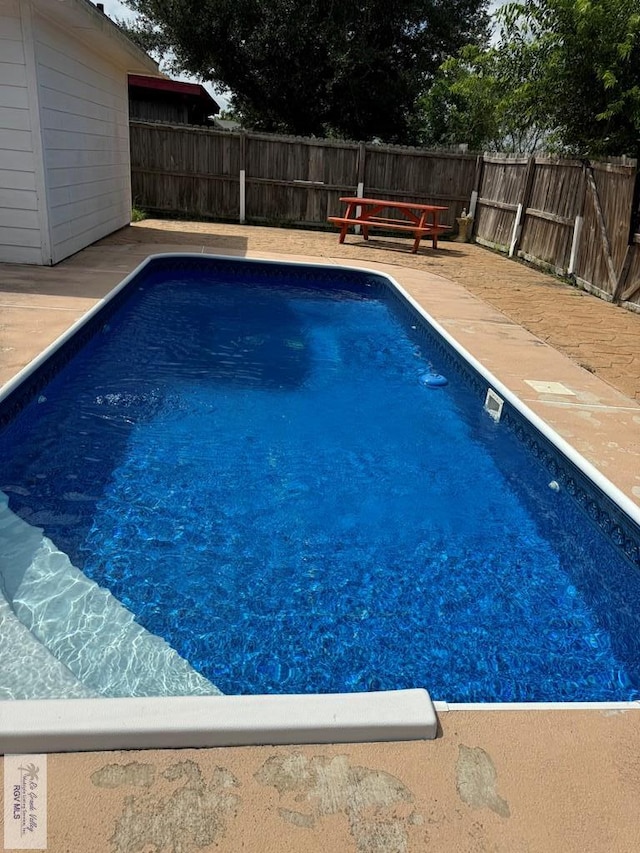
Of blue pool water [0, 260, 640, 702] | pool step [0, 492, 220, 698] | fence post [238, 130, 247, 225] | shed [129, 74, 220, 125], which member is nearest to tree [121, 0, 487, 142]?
shed [129, 74, 220, 125]

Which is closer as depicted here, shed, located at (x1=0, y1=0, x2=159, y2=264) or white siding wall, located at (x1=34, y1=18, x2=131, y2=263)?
shed, located at (x1=0, y1=0, x2=159, y2=264)

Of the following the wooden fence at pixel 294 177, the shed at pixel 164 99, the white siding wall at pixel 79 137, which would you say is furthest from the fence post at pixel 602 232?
the shed at pixel 164 99

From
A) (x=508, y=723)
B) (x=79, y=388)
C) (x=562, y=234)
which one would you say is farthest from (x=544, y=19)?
(x=508, y=723)

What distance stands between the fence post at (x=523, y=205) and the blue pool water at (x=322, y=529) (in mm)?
6720

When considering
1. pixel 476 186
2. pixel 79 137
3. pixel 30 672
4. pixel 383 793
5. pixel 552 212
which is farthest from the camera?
pixel 476 186

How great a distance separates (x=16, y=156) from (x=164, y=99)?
35.5 ft

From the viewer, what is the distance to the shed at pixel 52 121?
250 inches

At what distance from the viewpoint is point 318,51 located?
56.9ft

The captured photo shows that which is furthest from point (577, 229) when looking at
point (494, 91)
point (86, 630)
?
point (86, 630)

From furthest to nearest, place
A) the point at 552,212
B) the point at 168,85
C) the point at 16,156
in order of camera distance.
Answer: the point at 168,85 < the point at 552,212 < the point at 16,156

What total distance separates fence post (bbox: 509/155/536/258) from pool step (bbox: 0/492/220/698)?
1041 centimetres

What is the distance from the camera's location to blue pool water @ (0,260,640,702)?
258 centimetres

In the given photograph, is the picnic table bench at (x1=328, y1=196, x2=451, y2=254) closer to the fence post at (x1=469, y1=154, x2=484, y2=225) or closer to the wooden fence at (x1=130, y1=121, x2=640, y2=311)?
the wooden fence at (x1=130, y1=121, x2=640, y2=311)

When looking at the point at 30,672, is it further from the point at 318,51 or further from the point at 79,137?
the point at 318,51
